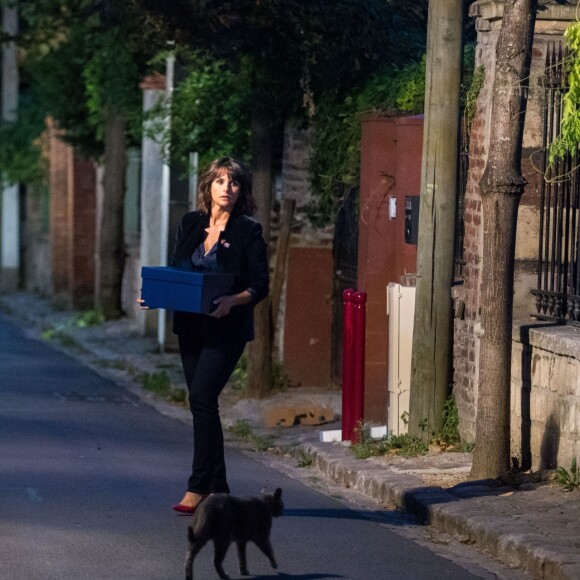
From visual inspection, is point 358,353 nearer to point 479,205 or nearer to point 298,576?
point 479,205

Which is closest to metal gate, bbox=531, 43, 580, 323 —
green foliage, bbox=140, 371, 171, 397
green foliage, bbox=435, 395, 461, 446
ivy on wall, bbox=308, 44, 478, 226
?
ivy on wall, bbox=308, 44, 478, 226

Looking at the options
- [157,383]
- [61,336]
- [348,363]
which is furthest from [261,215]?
[61,336]

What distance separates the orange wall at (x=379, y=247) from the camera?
11.9 meters

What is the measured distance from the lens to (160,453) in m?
10.8

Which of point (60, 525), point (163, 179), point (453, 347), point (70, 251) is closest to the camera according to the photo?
point (60, 525)

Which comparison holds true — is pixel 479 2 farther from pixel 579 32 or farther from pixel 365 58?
pixel 365 58

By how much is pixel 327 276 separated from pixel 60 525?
7.82 meters

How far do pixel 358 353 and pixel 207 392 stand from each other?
9.40 feet

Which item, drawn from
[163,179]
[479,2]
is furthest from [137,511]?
[163,179]

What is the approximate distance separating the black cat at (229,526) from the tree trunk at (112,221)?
16535mm

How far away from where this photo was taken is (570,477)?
29.1ft

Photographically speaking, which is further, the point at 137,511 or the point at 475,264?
the point at 475,264

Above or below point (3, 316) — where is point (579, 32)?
above

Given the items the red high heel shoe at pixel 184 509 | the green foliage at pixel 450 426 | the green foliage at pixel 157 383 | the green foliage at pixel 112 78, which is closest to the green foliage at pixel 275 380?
the green foliage at pixel 157 383
